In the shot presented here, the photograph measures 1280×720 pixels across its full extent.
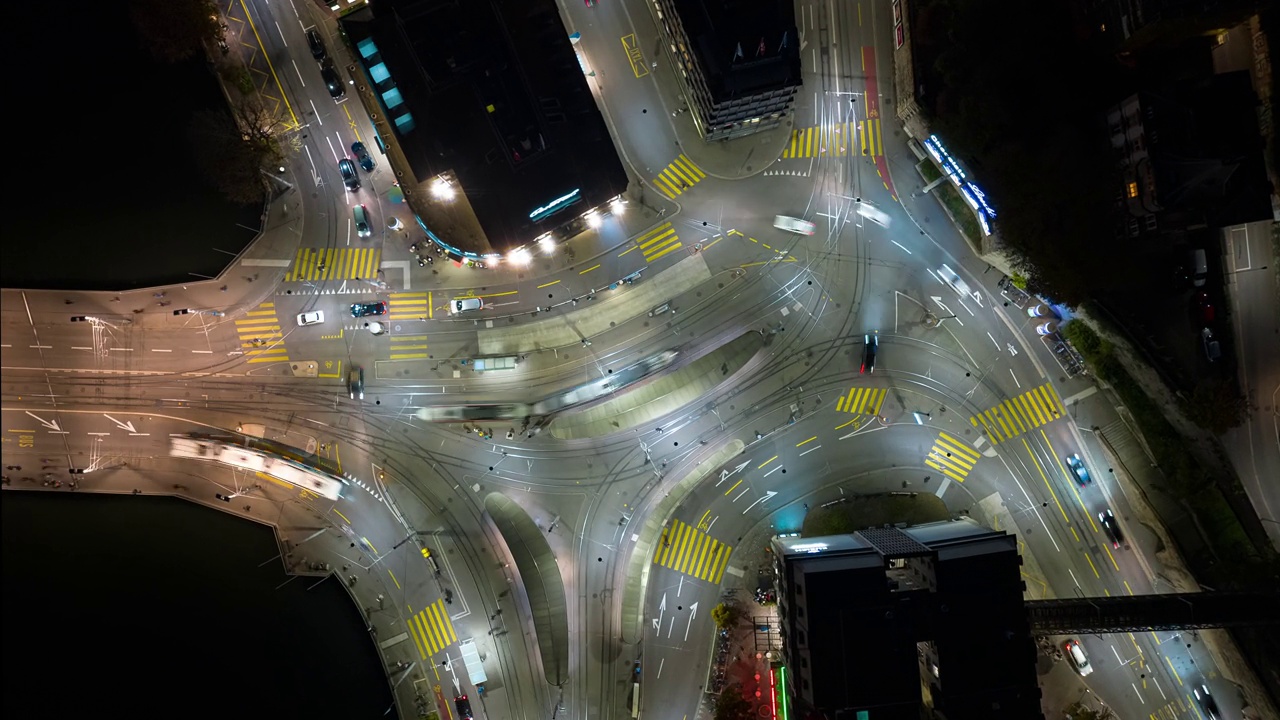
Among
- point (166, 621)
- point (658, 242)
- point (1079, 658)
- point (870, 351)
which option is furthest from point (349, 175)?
point (1079, 658)

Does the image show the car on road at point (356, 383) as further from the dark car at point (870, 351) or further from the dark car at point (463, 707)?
the dark car at point (870, 351)

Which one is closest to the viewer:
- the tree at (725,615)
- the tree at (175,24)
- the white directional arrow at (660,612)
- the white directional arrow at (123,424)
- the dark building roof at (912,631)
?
the dark building roof at (912,631)

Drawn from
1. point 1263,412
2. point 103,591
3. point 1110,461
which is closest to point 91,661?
point 103,591

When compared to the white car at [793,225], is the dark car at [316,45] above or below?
above

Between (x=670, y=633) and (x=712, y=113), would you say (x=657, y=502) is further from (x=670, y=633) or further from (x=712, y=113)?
(x=712, y=113)

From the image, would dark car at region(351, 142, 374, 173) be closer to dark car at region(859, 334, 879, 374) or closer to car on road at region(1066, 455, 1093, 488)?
dark car at region(859, 334, 879, 374)

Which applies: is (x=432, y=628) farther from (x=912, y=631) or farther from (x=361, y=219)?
(x=912, y=631)

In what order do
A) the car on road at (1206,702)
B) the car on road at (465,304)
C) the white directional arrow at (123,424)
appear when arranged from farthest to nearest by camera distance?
the car on road at (465,304) → the white directional arrow at (123,424) → the car on road at (1206,702)

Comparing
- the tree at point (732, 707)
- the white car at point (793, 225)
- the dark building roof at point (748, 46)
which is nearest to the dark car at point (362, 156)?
the dark building roof at point (748, 46)
